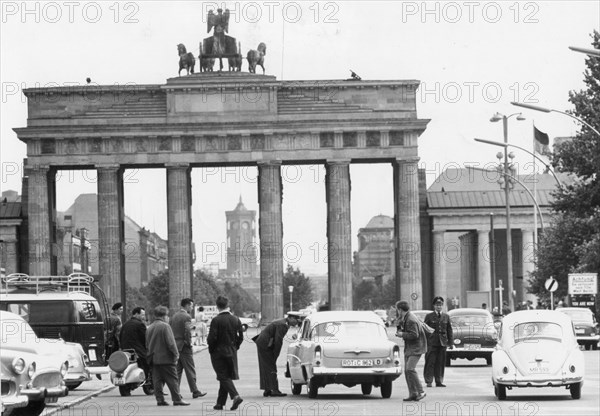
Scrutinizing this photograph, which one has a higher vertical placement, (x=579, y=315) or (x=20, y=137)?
(x=20, y=137)

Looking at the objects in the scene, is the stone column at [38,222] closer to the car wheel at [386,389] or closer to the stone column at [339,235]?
the stone column at [339,235]

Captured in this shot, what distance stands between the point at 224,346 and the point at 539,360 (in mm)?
6075

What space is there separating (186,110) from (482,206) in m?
22.7

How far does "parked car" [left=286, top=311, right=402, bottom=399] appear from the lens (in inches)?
1282

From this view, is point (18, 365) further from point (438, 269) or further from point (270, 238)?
point (438, 269)

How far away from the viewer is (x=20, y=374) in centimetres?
2302

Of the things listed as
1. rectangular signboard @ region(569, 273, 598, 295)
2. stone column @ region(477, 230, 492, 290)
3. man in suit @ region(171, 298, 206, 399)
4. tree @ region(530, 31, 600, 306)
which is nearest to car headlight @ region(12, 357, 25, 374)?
man in suit @ region(171, 298, 206, 399)

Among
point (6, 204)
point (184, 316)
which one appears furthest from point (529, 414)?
point (6, 204)

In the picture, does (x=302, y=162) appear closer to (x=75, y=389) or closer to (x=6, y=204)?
(x=6, y=204)

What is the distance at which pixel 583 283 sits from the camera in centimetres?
6388

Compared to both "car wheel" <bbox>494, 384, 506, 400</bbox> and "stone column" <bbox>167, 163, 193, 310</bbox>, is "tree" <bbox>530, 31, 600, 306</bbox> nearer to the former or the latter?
"car wheel" <bbox>494, 384, 506, 400</bbox>

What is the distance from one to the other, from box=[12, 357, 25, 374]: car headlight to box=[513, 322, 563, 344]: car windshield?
1239 centimetres

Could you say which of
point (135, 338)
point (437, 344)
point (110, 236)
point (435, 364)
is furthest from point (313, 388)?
point (110, 236)

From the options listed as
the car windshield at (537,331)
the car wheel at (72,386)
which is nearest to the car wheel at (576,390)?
the car windshield at (537,331)
